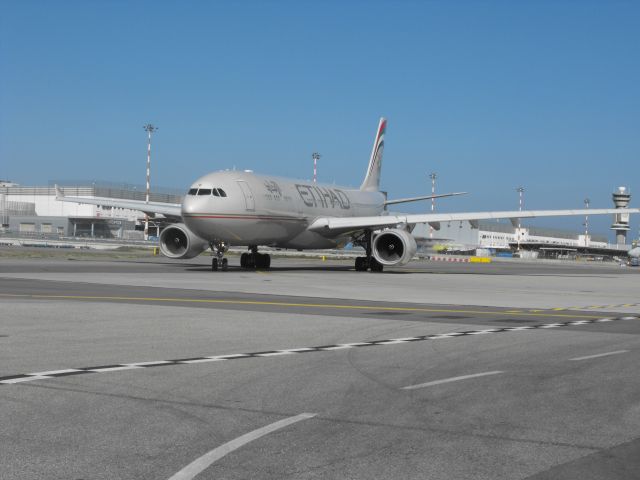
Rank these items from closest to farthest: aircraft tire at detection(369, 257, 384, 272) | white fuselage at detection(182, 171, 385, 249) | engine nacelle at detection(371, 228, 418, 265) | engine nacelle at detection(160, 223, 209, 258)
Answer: white fuselage at detection(182, 171, 385, 249), engine nacelle at detection(371, 228, 418, 265), engine nacelle at detection(160, 223, 209, 258), aircraft tire at detection(369, 257, 384, 272)

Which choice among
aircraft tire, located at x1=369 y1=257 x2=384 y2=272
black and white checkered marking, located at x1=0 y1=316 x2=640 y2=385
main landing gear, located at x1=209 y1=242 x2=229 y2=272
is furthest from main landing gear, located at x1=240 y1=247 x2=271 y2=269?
black and white checkered marking, located at x1=0 y1=316 x2=640 y2=385

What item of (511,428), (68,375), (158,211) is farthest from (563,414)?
(158,211)

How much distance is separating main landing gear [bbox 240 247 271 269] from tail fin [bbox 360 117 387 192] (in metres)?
15.2

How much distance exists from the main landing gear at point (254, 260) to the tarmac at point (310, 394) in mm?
26334

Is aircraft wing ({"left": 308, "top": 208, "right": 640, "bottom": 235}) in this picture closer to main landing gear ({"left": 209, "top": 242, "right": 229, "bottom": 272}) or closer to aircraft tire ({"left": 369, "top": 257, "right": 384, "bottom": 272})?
aircraft tire ({"left": 369, "top": 257, "right": 384, "bottom": 272})

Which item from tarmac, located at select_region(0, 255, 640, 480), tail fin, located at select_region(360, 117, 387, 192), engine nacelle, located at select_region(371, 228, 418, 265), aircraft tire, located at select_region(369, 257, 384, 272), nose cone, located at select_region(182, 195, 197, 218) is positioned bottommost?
tarmac, located at select_region(0, 255, 640, 480)

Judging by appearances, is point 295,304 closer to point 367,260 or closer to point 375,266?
point 375,266

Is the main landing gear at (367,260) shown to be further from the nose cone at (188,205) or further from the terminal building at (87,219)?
the terminal building at (87,219)

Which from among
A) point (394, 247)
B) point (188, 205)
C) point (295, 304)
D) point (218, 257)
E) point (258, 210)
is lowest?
point (295, 304)

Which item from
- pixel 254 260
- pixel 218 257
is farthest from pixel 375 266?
pixel 218 257

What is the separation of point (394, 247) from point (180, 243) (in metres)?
10.8

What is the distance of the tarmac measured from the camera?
22.6 feet

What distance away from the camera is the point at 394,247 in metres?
45.5

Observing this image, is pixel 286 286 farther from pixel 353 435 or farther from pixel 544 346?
pixel 353 435
